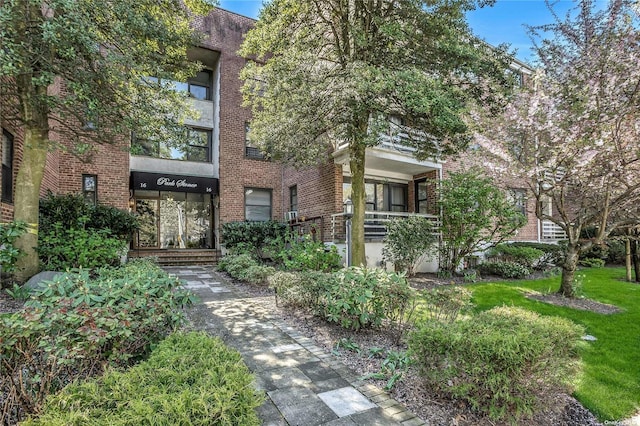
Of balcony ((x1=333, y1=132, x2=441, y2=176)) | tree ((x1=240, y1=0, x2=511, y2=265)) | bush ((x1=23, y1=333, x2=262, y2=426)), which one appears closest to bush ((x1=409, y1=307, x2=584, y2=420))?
bush ((x1=23, y1=333, x2=262, y2=426))

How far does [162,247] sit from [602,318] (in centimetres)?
1406

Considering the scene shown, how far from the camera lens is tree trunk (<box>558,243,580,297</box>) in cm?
725

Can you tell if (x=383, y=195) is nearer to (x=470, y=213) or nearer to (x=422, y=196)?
(x=422, y=196)

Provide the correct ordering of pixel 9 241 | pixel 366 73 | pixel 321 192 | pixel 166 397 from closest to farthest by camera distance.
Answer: pixel 166 397, pixel 9 241, pixel 366 73, pixel 321 192

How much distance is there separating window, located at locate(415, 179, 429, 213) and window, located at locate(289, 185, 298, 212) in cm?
491

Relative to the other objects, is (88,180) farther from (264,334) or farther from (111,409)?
(111,409)

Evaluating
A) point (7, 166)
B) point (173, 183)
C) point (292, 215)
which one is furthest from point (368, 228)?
point (7, 166)

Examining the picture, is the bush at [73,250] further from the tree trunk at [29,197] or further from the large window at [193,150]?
the large window at [193,150]

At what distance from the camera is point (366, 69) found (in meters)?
6.64

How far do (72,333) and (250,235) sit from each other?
10.2 meters

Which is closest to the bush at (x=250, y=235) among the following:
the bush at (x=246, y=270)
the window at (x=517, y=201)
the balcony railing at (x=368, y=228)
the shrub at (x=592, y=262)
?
the bush at (x=246, y=270)

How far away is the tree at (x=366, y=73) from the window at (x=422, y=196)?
440cm

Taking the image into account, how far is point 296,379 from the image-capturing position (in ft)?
10.5

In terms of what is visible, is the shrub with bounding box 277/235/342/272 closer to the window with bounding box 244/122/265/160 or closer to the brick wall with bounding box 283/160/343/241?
the brick wall with bounding box 283/160/343/241
